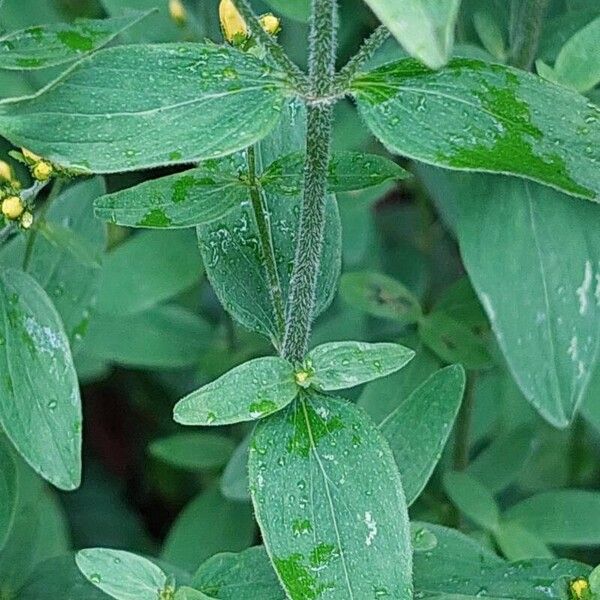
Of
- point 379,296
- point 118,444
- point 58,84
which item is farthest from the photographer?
point 118,444

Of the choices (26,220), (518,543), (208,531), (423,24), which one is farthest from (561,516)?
(423,24)

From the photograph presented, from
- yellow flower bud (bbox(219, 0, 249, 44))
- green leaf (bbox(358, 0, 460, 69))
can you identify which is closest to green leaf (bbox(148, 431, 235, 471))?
yellow flower bud (bbox(219, 0, 249, 44))

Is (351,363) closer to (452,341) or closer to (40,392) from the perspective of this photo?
(40,392)

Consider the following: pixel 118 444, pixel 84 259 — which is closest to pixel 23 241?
pixel 84 259

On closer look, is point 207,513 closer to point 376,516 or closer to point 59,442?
point 59,442

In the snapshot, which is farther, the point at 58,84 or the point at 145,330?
the point at 145,330

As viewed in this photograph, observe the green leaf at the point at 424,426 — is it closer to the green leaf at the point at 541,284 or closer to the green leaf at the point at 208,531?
the green leaf at the point at 541,284
